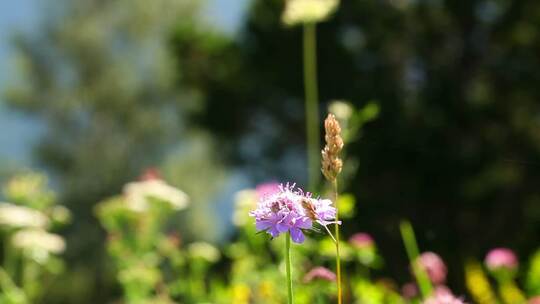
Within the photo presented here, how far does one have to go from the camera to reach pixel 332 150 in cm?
84

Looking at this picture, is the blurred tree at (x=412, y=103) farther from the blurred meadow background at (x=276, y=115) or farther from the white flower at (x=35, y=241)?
the white flower at (x=35, y=241)

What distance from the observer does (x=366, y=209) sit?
8.19 meters

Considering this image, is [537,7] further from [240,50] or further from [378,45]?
[240,50]

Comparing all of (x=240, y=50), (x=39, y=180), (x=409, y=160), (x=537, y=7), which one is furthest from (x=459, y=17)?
(x=39, y=180)

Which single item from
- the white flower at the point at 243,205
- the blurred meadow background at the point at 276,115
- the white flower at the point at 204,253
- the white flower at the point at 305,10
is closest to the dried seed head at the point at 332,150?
the white flower at the point at 305,10

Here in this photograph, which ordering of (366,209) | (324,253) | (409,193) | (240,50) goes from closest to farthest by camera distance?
(324,253)
(366,209)
(409,193)
(240,50)

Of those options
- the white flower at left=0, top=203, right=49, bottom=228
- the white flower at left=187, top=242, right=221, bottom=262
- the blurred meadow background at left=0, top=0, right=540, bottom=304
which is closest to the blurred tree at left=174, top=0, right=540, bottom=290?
the blurred meadow background at left=0, top=0, right=540, bottom=304

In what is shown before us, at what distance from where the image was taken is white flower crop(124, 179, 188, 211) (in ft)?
9.17

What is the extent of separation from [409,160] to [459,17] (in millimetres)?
2246

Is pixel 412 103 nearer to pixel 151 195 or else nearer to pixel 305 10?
pixel 151 195

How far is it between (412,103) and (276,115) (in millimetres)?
1859

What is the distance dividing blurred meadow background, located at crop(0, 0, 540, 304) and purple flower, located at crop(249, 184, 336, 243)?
496 centimetres

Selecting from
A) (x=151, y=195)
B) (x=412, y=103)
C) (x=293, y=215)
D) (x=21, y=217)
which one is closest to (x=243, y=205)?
(x=151, y=195)

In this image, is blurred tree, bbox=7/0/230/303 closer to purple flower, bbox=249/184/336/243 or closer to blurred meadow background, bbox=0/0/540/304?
blurred meadow background, bbox=0/0/540/304
